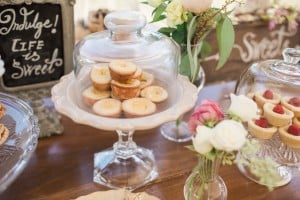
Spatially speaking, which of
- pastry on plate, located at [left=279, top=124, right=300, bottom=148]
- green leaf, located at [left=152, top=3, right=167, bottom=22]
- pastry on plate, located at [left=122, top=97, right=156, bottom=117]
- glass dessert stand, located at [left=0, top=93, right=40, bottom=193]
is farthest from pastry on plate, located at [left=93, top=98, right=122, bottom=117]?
pastry on plate, located at [left=279, top=124, right=300, bottom=148]

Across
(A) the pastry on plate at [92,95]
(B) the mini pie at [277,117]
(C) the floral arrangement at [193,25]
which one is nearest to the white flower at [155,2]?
(C) the floral arrangement at [193,25]

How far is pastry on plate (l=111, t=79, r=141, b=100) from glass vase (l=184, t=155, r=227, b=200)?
0.22 meters

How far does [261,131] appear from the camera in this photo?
792 mm

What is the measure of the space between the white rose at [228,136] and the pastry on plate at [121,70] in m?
0.29

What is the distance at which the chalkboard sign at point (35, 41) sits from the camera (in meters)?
0.84

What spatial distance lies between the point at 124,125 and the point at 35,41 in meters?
0.34

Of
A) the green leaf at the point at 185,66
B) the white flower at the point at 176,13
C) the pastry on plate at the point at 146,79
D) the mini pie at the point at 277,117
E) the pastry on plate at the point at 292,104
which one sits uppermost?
the white flower at the point at 176,13

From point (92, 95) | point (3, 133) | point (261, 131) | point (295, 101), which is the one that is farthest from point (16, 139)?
point (295, 101)

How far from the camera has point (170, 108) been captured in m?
0.76

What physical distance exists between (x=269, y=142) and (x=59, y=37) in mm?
548

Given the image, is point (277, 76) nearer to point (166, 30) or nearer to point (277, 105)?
point (277, 105)

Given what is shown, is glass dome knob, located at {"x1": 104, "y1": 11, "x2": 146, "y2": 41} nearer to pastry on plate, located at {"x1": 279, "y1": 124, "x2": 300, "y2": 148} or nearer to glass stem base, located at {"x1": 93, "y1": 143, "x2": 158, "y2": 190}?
glass stem base, located at {"x1": 93, "y1": 143, "x2": 158, "y2": 190}

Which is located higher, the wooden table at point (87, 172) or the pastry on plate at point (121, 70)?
the pastry on plate at point (121, 70)

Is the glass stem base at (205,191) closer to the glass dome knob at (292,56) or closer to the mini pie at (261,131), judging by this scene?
the mini pie at (261,131)
